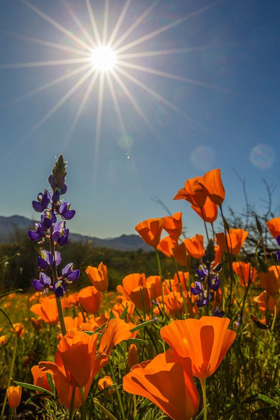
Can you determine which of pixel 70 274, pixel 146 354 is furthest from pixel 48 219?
pixel 146 354

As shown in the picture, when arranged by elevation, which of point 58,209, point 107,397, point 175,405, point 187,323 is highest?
point 58,209

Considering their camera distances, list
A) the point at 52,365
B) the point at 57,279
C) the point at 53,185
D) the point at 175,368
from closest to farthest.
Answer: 1. the point at 175,368
2. the point at 52,365
3. the point at 57,279
4. the point at 53,185

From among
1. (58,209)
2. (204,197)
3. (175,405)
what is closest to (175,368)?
(175,405)

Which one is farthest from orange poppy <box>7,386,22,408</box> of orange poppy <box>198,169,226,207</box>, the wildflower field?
orange poppy <box>198,169,226,207</box>

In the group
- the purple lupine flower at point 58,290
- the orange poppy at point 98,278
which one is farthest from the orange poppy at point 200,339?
the orange poppy at point 98,278

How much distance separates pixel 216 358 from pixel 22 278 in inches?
476

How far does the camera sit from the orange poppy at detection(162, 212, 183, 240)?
4.49 ft

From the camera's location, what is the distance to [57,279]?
833mm

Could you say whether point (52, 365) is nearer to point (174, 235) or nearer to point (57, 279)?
point (57, 279)

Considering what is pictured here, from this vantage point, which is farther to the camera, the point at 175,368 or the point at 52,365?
the point at 52,365

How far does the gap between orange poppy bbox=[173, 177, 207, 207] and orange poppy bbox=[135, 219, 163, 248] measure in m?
0.18

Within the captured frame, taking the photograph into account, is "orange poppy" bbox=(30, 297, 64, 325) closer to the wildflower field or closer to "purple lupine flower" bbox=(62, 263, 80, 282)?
the wildflower field

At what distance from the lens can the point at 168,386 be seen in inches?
17.4

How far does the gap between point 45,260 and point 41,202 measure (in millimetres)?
192
